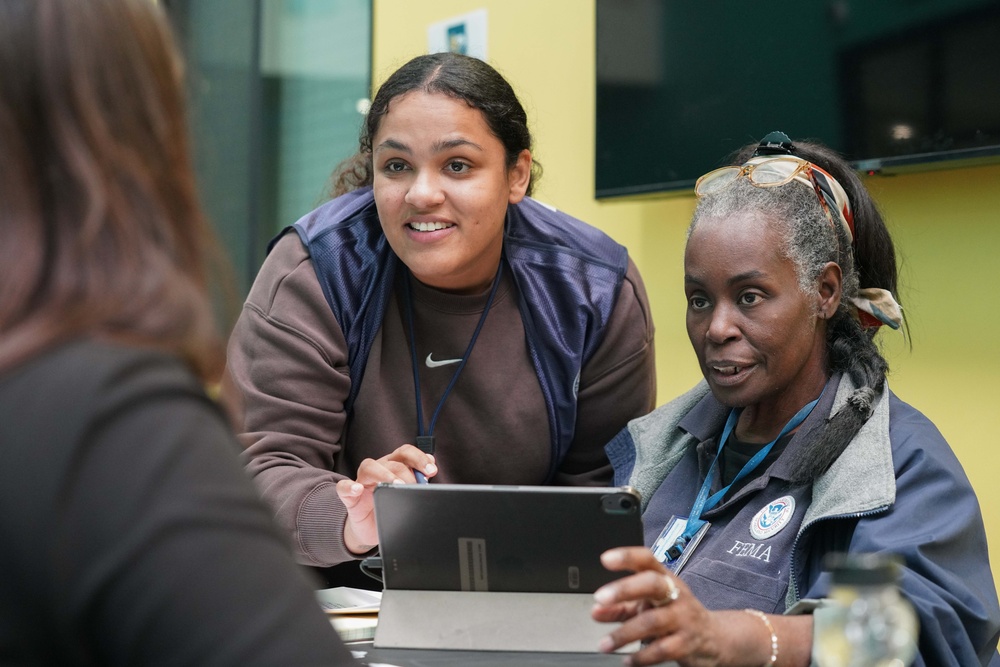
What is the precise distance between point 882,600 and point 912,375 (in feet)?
6.09

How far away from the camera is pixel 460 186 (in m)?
2.10

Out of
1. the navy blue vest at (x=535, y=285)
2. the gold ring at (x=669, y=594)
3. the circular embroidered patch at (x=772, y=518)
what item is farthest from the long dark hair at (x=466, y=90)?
the gold ring at (x=669, y=594)

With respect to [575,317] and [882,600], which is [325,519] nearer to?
[575,317]

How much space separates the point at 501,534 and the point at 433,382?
927mm

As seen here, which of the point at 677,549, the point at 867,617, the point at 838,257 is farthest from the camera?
the point at 838,257

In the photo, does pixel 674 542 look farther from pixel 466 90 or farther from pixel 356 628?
pixel 466 90

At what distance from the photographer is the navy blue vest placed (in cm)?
214

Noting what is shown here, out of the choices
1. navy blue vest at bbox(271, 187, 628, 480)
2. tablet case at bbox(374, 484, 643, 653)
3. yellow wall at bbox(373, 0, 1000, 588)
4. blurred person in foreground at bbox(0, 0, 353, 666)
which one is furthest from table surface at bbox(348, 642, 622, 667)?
yellow wall at bbox(373, 0, 1000, 588)

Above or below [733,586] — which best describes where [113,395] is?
above

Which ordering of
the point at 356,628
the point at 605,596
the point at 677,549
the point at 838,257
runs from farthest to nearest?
the point at 838,257, the point at 677,549, the point at 356,628, the point at 605,596

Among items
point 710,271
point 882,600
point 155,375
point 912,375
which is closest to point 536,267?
point 710,271

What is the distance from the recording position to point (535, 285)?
2.24m

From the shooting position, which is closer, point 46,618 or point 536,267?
point 46,618

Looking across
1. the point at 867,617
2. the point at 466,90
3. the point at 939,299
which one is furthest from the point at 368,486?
the point at 939,299
